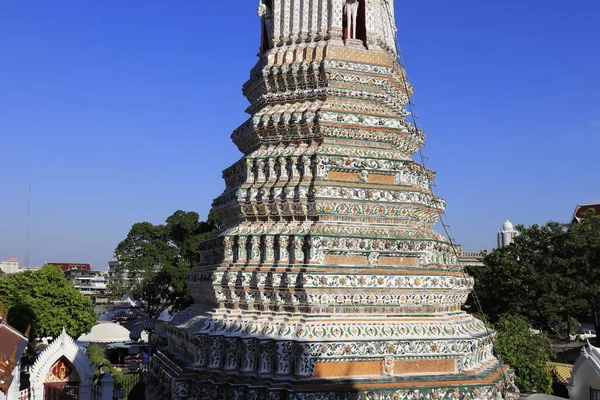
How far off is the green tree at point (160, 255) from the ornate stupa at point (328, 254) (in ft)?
65.2

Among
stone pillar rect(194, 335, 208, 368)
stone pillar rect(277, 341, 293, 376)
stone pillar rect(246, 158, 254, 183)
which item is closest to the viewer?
stone pillar rect(277, 341, 293, 376)

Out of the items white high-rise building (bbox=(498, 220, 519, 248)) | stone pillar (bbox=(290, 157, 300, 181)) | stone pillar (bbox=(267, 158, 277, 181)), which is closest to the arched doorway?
stone pillar (bbox=(267, 158, 277, 181))

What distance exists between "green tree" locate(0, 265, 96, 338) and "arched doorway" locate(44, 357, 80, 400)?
43.9 ft

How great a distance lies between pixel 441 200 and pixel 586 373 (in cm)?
542

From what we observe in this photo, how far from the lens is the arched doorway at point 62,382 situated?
15086 millimetres

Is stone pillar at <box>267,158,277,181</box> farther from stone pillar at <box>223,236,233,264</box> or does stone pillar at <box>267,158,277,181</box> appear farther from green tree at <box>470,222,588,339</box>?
green tree at <box>470,222,588,339</box>

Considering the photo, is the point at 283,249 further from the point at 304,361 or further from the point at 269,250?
the point at 304,361

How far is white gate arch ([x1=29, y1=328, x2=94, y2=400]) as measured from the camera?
14883mm

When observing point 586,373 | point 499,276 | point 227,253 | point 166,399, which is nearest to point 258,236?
point 227,253

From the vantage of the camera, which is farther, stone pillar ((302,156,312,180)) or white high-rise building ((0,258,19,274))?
white high-rise building ((0,258,19,274))

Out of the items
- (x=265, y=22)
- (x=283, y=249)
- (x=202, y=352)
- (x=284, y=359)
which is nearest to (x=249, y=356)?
(x=284, y=359)

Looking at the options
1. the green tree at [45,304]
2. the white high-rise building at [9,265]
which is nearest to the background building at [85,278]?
the white high-rise building at [9,265]

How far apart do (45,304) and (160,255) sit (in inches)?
306

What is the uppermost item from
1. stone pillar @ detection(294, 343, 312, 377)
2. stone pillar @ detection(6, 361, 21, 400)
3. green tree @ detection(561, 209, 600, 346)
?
green tree @ detection(561, 209, 600, 346)
